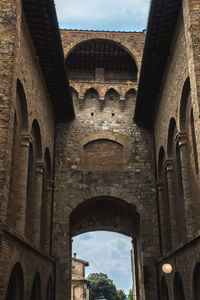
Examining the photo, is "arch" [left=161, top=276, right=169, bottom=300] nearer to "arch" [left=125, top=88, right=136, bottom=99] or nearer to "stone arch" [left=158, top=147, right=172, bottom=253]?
"stone arch" [left=158, top=147, right=172, bottom=253]

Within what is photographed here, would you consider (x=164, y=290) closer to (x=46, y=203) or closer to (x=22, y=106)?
(x=46, y=203)

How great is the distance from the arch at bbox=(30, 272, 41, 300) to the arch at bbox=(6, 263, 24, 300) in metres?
2.01

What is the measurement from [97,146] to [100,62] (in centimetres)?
532

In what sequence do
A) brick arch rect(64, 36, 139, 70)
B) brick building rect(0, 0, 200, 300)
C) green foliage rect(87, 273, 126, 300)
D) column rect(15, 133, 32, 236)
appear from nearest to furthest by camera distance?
brick building rect(0, 0, 200, 300) < column rect(15, 133, 32, 236) < brick arch rect(64, 36, 139, 70) < green foliage rect(87, 273, 126, 300)

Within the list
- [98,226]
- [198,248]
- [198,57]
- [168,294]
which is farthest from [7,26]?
[98,226]

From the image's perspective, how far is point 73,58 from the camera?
21531mm

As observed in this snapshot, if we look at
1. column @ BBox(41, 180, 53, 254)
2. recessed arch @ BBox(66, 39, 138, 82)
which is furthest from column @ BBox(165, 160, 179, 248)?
recessed arch @ BBox(66, 39, 138, 82)

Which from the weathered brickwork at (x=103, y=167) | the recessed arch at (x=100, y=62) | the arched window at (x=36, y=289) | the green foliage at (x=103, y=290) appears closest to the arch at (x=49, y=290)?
the weathered brickwork at (x=103, y=167)

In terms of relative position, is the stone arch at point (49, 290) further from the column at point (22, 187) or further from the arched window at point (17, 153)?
the arched window at point (17, 153)

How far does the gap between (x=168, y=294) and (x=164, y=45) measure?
8.64 meters

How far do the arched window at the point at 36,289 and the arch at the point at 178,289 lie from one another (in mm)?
4468

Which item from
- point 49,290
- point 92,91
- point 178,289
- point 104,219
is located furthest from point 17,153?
point 104,219

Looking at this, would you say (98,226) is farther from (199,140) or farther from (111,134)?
(199,140)

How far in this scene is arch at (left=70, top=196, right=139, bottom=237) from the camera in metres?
19.6
